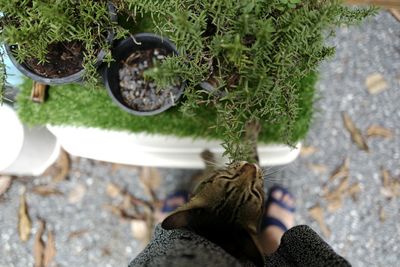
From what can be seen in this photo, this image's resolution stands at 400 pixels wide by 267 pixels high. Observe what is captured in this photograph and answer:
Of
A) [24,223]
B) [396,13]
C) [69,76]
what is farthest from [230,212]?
[396,13]

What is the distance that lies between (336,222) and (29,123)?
3.30 ft

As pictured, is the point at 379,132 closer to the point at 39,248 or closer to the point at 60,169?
the point at 60,169

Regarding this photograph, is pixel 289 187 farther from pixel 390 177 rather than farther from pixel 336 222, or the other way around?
pixel 390 177

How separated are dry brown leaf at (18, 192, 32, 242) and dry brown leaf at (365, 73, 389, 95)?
1212 mm

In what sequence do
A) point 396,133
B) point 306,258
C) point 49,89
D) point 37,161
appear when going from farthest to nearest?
point 396,133
point 37,161
point 49,89
point 306,258

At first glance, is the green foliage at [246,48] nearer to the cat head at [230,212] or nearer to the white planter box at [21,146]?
the cat head at [230,212]

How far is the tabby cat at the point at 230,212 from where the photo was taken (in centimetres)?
94

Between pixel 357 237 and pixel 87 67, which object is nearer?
pixel 87 67

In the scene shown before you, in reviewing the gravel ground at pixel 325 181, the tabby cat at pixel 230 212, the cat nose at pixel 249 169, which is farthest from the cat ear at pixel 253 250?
the gravel ground at pixel 325 181

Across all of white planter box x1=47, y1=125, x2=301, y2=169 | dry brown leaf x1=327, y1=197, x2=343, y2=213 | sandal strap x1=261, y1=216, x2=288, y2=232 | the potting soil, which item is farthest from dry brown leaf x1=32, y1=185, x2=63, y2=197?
dry brown leaf x1=327, y1=197, x2=343, y2=213

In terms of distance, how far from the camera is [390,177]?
161 cm

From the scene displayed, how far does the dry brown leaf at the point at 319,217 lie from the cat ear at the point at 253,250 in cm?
72

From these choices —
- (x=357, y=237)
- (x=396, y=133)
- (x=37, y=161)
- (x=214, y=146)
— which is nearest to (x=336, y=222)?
(x=357, y=237)

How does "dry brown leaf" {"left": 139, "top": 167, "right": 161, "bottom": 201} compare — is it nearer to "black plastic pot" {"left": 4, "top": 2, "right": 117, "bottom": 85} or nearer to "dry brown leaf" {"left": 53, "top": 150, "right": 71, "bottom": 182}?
"dry brown leaf" {"left": 53, "top": 150, "right": 71, "bottom": 182}
